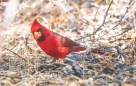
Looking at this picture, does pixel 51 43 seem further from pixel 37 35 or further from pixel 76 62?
pixel 76 62

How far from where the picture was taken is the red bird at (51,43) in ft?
10.5

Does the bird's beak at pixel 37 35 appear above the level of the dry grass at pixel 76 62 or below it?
above

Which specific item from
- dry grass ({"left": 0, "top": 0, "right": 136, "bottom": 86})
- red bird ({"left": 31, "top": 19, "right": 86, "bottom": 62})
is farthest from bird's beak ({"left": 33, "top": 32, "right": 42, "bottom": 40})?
dry grass ({"left": 0, "top": 0, "right": 136, "bottom": 86})

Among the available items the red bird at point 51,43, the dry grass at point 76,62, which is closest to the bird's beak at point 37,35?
the red bird at point 51,43

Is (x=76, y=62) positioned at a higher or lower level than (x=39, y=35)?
lower

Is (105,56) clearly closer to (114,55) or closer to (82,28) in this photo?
(114,55)

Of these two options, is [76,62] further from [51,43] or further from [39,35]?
[39,35]

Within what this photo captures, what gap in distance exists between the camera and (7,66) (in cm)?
329

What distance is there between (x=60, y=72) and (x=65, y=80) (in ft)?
1.06

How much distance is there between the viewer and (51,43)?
325cm

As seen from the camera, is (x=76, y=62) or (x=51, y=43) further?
(x=51, y=43)

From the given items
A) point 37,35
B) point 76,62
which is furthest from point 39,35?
point 76,62

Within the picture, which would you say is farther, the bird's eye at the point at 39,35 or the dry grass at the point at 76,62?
the bird's eye at the point at 39,35

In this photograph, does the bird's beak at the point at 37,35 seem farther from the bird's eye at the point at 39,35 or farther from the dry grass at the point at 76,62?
the dry grass at the point at 76,62
